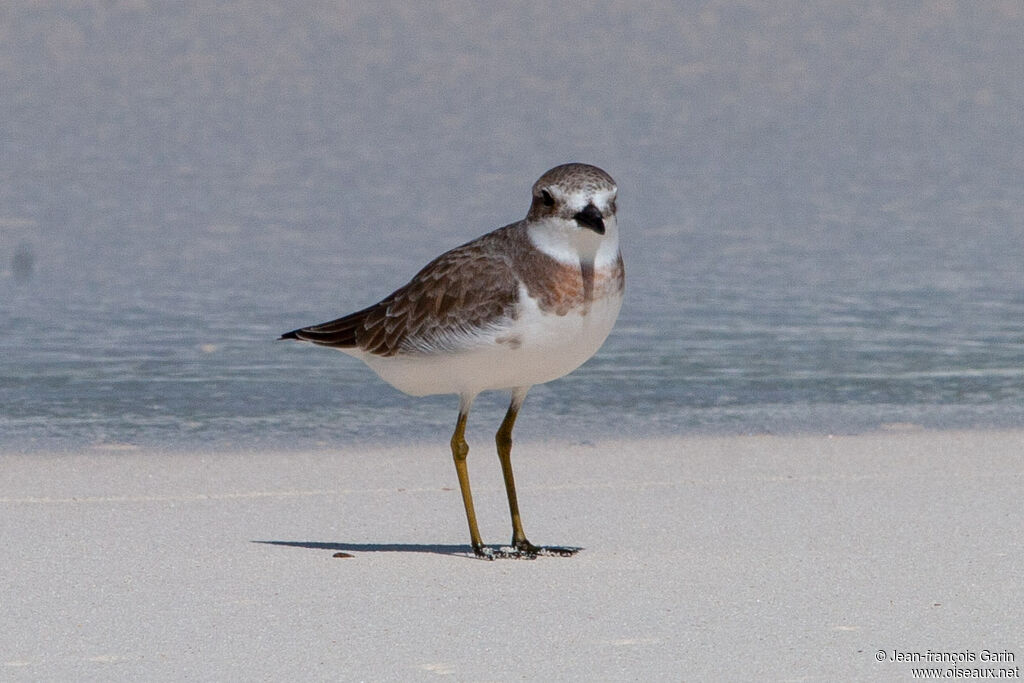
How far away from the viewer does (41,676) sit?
227 inches

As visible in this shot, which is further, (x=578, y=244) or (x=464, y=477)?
(x=464, y=477)

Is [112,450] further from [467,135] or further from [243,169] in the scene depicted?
[467,135]

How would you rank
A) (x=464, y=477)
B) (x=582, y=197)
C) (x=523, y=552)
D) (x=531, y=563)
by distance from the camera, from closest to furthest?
1. (x=582, y=197)
2. (x=531, y=563)
3. (x=523, y=552)
4. (x=464, y=477)

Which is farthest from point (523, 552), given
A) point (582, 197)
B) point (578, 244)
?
point (582, 197)

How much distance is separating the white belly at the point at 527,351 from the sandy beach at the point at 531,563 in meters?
0.76

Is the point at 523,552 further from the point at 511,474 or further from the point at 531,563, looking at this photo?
the point at 511,474

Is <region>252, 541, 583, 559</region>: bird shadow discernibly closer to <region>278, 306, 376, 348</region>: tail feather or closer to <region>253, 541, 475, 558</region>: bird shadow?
<region>253, 541, 475, 558</region>: bird shadow

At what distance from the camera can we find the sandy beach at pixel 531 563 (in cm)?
599

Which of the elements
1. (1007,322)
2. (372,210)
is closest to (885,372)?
(1007,322)

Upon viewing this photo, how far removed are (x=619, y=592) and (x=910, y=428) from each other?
405cm

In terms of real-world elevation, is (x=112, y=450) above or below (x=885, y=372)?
below

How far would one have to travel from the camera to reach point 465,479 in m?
7.84

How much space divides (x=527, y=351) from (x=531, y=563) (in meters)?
0.90

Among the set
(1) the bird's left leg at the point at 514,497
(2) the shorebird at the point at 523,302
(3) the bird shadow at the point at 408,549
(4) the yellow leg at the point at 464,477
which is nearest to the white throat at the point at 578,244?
(2) the shorebird at the point at 523,302
